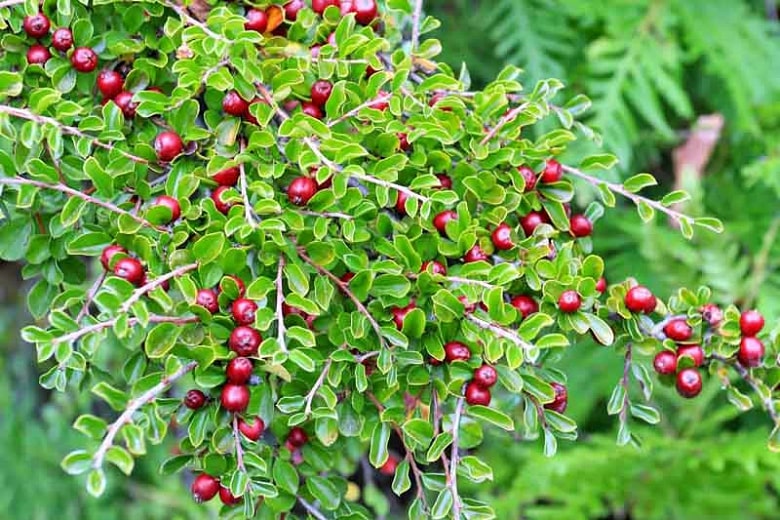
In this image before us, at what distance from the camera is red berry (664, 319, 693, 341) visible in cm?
77

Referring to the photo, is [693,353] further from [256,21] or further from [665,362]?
[256,21]

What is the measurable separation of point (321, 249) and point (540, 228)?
0.61 ft

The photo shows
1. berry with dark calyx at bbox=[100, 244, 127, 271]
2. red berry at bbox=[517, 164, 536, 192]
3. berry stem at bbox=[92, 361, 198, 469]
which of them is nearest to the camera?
berry stem at bbox=[92, 361, 198, 469]

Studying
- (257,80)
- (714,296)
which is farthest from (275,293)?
(714,296)

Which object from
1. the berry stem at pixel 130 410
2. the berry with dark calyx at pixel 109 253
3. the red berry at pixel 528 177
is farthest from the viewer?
the red berry at pixel 528 177

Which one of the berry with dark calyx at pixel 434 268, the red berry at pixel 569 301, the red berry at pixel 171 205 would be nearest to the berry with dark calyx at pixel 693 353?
the red berry at pixel 569 301

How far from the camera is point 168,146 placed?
0.73m

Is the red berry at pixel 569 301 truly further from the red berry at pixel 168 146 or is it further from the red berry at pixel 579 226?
the red berry at pixel 168 146

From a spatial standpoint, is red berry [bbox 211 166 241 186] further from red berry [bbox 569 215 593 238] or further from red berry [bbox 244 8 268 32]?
red berry [bbox 569 215 593 238]

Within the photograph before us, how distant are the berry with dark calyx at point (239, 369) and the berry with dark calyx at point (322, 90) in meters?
0.23

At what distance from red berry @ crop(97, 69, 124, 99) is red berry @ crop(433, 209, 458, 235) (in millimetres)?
284

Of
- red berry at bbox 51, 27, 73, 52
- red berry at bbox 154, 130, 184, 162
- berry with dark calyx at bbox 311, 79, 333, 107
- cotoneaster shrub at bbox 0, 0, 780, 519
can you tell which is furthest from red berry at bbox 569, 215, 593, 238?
red berry at bbox 51, 27, 73, 52

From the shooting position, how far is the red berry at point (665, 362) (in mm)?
767

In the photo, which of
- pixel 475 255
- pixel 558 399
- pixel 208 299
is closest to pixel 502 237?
pixel 475 255
